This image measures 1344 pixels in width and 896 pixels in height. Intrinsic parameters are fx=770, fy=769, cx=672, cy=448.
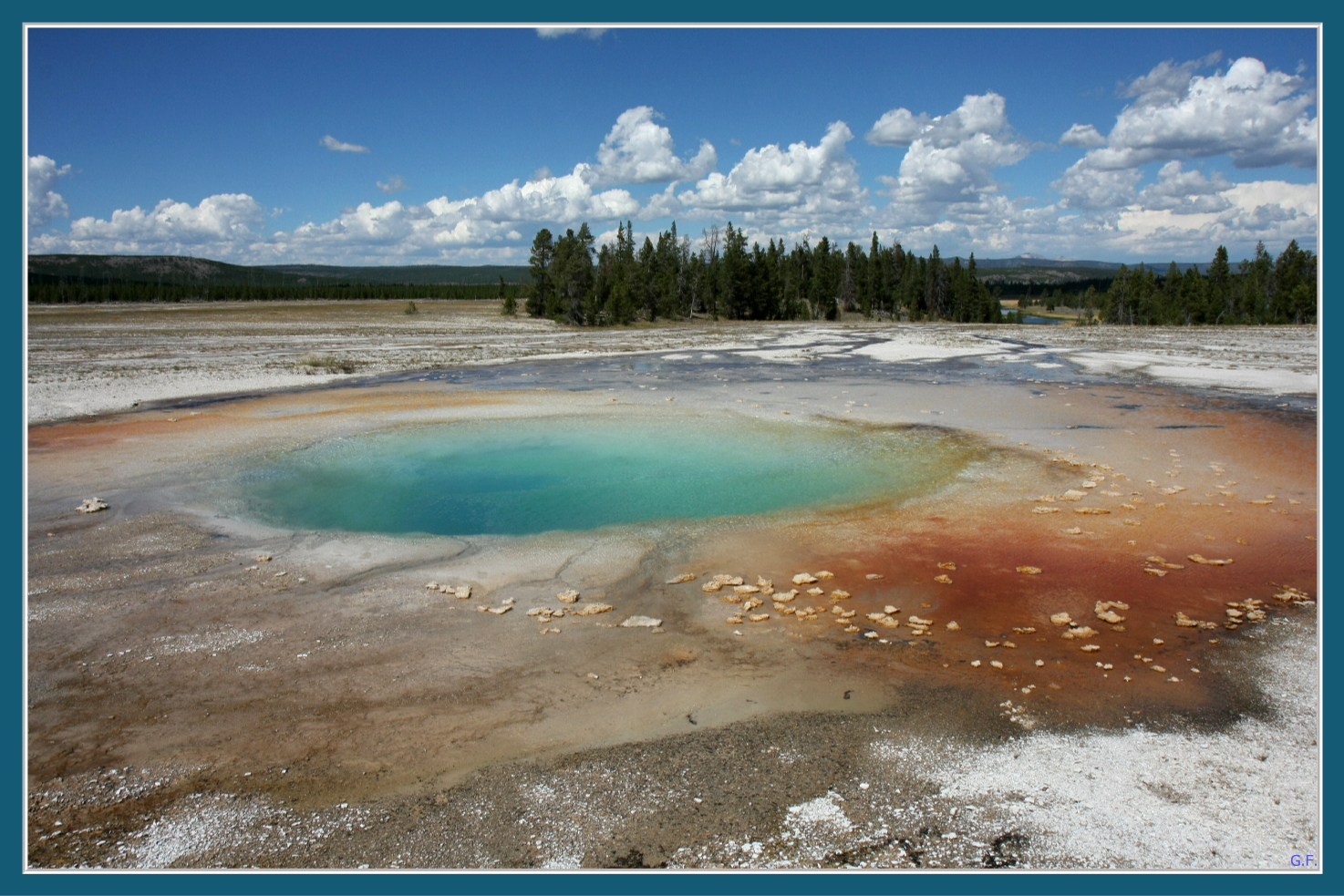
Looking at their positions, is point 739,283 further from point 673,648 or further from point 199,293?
point 199,293

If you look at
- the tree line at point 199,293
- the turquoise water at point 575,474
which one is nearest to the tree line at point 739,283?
the tree line at point 199,293

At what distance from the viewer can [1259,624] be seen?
614cm

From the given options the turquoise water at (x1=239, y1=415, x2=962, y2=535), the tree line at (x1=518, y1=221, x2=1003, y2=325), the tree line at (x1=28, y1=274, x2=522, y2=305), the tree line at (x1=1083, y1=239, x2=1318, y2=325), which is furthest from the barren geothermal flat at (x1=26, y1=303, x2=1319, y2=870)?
the tree line at (x1=1083, y1=239, x2=1318, y2=325)

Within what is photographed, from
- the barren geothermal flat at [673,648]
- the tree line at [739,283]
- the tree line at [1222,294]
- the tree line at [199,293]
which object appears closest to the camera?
the barren geothermal flat at [673,648]

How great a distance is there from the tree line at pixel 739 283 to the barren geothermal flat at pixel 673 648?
155 feet

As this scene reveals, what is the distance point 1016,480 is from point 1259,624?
4643 millimetres

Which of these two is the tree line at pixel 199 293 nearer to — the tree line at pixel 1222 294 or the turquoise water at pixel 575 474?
the turquoise water at pixel 575 474

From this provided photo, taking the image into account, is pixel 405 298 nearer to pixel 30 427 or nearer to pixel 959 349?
pixel 959 349

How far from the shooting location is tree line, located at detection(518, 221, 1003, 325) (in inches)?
2376

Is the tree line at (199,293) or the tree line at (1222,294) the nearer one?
the tree line at (1222,294)

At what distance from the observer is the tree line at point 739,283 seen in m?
60.3

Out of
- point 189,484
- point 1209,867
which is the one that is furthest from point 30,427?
point 1209,867

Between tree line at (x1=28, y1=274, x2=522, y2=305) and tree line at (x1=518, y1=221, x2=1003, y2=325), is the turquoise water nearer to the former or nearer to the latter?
tree line at (x1=518, y1=221, x2=1003, y2=325)

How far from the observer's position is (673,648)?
231 inches
